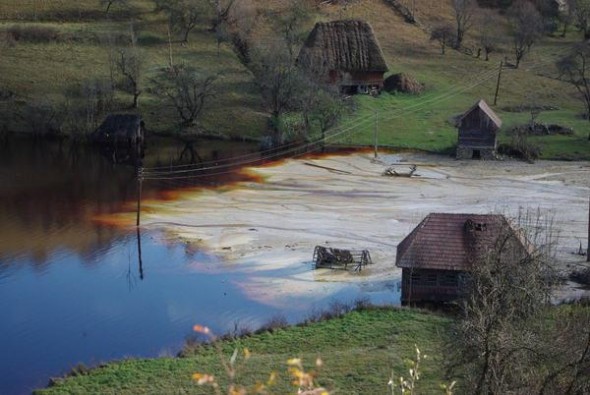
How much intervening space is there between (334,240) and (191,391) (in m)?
19.9

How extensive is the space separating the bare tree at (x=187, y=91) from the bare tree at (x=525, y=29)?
109ft

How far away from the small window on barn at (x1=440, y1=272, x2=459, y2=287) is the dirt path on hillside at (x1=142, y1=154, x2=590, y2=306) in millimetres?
2833

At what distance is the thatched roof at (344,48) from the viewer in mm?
80500

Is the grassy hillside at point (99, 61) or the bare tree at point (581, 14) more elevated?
the bare tree at point (581, 14)

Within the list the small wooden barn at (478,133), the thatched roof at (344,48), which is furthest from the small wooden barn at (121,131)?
the small wooden barn at (478,133)

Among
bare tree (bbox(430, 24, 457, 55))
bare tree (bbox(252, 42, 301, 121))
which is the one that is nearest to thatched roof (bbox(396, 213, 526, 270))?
bare tree (bbox(252, 42, 301, 121))

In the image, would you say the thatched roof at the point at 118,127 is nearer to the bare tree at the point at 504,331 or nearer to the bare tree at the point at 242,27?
the bare tree at the point at 242,27

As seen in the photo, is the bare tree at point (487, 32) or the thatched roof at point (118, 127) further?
the bare tree at point (487, 32)

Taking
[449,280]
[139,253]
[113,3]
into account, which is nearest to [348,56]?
[113,3]

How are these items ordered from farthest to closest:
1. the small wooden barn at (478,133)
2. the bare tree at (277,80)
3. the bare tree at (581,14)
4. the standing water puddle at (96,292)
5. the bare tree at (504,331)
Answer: the bare tree at (581,14), the bare tree at (277,80), the small wooden barn at (478,133), the standing water puddle at (96,292), the bare tree at (504,331)

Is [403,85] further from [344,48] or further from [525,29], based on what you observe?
[525,29]

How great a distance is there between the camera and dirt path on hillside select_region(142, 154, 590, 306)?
133 feet

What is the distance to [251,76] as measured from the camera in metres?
81.1

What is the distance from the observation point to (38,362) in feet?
99.3
